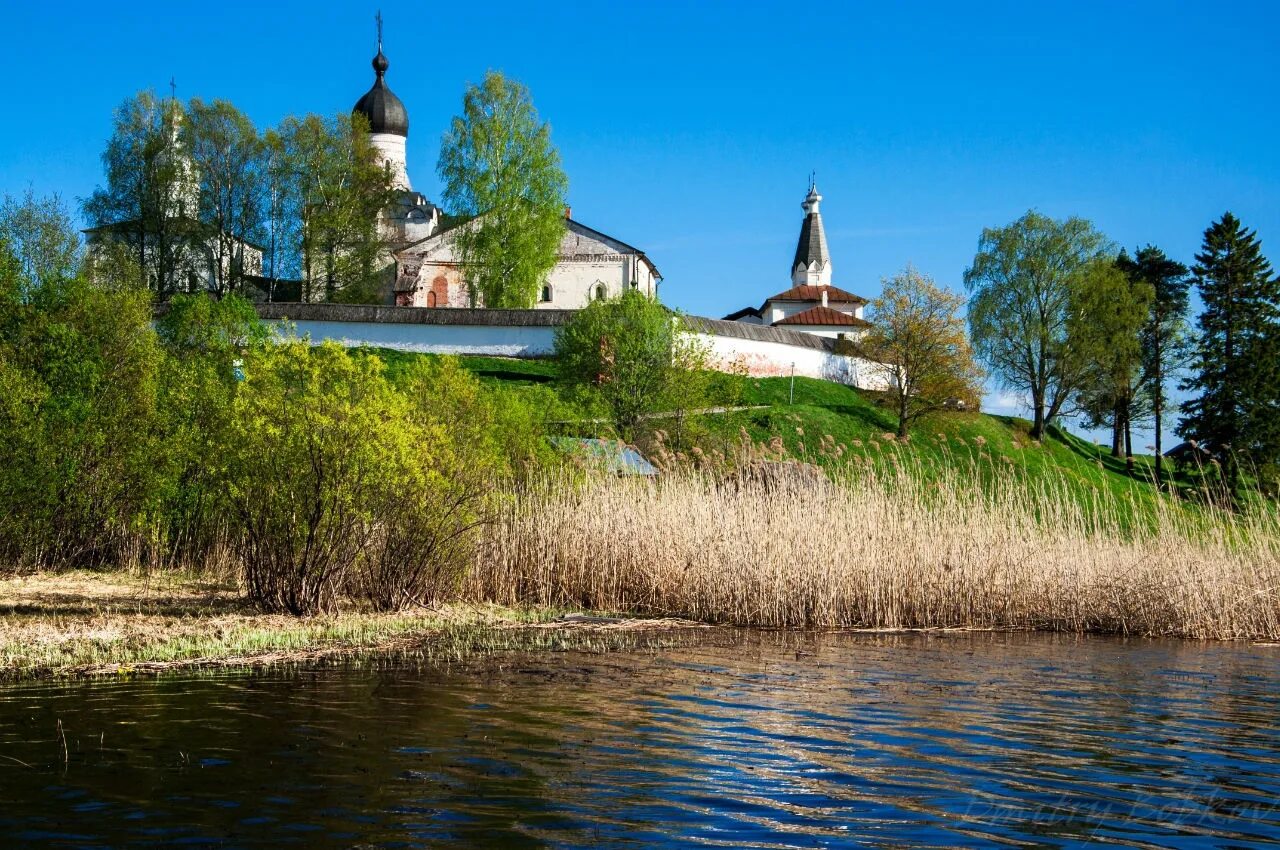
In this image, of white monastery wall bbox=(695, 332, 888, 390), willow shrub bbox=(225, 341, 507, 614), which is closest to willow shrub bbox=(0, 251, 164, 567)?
willow shrub bbox=(225, 341, 507, 614)

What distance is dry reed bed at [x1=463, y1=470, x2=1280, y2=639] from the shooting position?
44.7ft

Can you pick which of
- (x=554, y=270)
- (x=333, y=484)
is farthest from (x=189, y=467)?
(x=554, y=270)

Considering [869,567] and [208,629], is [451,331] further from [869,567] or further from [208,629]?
[208,629]

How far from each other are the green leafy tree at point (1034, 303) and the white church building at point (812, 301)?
17.8 feet

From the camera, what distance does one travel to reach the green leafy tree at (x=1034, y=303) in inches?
1855

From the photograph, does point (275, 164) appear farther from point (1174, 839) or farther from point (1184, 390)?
point (1174, 839)

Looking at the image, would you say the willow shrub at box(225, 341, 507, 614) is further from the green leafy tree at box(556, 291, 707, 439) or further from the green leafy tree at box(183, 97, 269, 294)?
the green leafy tree at box(183, 97, 269, 294)

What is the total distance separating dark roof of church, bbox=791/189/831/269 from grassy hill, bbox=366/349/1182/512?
37.5 meters

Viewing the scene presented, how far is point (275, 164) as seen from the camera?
4850 centimetres

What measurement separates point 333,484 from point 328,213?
128 ft

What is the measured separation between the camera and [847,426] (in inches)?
1565

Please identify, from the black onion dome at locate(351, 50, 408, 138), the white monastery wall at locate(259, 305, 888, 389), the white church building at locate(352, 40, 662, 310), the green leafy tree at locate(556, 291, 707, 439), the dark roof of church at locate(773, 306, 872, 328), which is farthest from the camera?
the dark roof of church at locate(773, 306, 872, 328)

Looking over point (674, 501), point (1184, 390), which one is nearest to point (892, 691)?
point (674, 501)

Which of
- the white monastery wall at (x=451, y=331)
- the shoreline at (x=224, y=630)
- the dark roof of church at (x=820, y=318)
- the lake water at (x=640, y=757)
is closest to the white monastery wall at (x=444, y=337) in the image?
the white monastery wall at (x=451, y=331)
